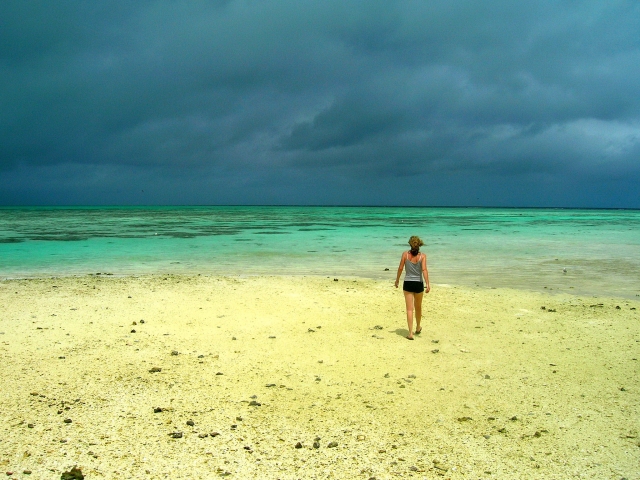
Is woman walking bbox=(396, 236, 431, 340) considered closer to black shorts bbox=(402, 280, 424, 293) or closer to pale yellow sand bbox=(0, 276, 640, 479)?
black shorts bbox=(402, 280, 424, 293)

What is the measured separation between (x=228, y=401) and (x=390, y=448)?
2.05 m

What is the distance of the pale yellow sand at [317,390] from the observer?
4305mm

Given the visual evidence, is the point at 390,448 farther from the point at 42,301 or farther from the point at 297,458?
the point at 42,301

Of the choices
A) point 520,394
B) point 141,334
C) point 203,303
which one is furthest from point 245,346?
point 520,394

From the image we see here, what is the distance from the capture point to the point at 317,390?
5.86 metres

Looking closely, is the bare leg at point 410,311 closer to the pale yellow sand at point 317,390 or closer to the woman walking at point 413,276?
the woman walking at point 413,276

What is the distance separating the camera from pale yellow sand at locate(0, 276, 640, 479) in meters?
4.30

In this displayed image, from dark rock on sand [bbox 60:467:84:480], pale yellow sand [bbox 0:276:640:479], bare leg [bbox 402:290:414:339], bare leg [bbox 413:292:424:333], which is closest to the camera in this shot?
dark rock on sand [bbox 60:467:84:480]

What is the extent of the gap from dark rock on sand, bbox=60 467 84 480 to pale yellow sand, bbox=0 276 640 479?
125mm

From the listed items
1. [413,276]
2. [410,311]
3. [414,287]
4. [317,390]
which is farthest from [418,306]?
[317,390]

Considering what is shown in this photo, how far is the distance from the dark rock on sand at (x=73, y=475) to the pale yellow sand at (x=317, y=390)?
13cm

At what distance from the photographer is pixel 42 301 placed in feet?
34.4

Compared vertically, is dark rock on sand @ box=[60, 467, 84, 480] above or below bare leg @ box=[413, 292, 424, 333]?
below

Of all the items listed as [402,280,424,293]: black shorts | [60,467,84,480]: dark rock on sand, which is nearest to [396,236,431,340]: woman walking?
[402,280,424,293]: black shorts
